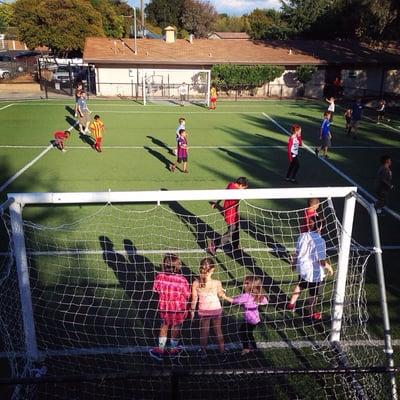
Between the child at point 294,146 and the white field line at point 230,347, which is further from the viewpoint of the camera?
the child at point 294,146

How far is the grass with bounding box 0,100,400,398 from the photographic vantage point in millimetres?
6621

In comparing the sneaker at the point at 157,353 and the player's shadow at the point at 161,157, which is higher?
the player's shadow at the point at 161,157

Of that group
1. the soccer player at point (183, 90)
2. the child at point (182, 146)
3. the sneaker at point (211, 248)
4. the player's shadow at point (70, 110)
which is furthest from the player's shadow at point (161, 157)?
the soccer player at point (183, 90)

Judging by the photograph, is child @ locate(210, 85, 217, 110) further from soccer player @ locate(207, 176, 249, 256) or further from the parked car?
the parked car

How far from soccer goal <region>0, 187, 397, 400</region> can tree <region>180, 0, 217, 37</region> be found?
71.0m

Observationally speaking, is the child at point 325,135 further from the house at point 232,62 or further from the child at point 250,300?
the house at point 232,62

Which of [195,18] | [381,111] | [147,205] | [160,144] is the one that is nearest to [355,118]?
[381,111]

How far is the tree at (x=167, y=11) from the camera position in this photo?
75.9 m

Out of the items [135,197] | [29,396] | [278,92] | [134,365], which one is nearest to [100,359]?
[134,365]

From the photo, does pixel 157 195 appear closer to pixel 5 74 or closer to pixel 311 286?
pixel 311 286

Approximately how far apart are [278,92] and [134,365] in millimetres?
33576

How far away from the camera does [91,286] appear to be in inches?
291

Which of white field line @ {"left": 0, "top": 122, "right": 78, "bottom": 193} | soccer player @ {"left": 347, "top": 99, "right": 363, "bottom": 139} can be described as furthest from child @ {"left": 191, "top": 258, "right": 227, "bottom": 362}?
soccer player @ {"left": 347, "top": 99, "right": 363, "bottom": 139}

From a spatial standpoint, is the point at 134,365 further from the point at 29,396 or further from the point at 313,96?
the point at 313,96
